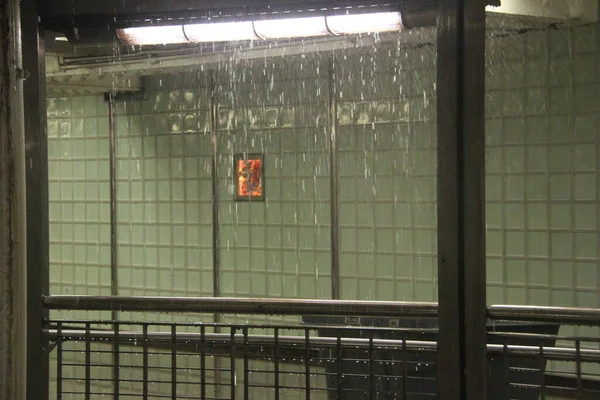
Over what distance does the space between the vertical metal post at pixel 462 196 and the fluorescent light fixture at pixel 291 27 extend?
3.56 feet

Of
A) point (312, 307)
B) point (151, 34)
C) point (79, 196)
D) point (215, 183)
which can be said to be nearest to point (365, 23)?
point (151, 34)

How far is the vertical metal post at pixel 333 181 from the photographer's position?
23.2 feet

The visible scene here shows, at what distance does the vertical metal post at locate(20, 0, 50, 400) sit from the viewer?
366 centimetres

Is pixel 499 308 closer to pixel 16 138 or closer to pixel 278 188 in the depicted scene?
pixel 16 138

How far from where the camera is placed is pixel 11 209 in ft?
10.0

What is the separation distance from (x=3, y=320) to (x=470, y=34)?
2258mm

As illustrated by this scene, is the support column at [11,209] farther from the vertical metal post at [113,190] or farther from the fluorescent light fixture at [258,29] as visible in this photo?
the vertical metal post at [113,190]

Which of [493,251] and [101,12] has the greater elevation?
[101,12]

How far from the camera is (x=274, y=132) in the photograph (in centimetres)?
746

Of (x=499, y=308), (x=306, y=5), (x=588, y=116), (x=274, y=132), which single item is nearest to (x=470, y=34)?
(x=306, y=5)

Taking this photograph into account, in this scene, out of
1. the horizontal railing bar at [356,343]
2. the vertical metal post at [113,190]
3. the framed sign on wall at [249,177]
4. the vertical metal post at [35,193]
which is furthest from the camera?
the vertical metal post at [113,190]

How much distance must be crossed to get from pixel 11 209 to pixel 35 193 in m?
0.64

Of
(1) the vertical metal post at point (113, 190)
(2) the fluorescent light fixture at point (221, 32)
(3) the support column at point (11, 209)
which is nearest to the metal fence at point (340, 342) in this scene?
(3) the support column at point (11, 209)

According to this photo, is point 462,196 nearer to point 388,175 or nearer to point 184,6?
point 184,6
